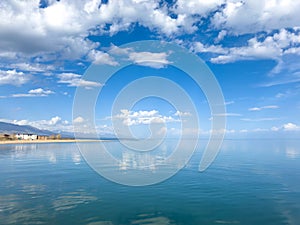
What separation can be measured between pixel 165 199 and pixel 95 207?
8.34 metres

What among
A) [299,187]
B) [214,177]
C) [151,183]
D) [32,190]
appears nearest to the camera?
[32,190]

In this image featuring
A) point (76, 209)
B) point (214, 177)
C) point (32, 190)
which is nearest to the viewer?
point (76, 209)

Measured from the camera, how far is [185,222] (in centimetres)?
2250

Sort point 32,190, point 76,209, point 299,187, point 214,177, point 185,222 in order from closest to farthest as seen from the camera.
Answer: point 185,222, point 76,209, point 32,190, point 299,187, point 214,177

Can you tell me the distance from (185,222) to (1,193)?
76.8ft

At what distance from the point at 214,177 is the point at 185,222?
79.6 ft

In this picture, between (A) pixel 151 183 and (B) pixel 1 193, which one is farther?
(A) pixel 151 183

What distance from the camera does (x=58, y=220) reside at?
22.5 meters

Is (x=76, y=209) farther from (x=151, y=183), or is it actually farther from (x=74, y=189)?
(x=151, y=183)

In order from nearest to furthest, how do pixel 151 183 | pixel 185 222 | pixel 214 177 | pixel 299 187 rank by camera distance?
pixel 185 222, pixel 299 187, pixel 151 183, pixel 214 177

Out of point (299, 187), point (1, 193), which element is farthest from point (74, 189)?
point (299, 187)

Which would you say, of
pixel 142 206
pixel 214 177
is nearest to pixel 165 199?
pixel 142 206

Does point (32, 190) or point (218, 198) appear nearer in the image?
point (218, 198)

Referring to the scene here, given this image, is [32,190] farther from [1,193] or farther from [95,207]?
[95,207]
